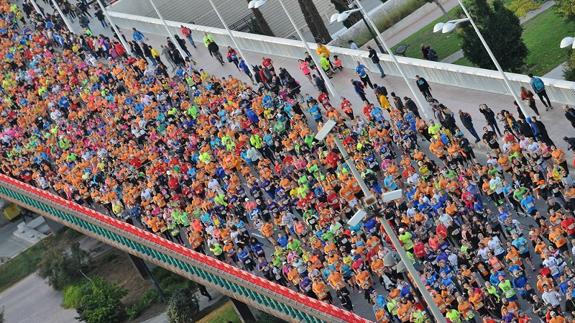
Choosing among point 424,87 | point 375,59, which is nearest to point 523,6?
point 375,59

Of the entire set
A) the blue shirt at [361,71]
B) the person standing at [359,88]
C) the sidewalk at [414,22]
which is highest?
the blue shirt at [361,71]

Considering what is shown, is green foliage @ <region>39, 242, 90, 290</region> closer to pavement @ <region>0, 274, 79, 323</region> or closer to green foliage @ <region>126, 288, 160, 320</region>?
pavement @ <region>0, 274, 79, 323</region>

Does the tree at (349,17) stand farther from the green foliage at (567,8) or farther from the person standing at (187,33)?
the green foliage at (567,8)

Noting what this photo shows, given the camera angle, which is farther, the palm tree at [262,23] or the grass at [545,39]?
the palm tree at [262,23]

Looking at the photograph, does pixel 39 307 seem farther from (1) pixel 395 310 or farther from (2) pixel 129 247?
(1) pixel 395 310

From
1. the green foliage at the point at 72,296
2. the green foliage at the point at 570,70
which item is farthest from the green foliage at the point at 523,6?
the green foliage at the point at 72,296

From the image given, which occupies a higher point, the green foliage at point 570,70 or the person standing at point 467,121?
the person standing at point 467,121

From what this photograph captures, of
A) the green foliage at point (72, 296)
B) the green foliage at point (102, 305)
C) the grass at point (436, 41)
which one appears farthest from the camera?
the green foliage at point (72, 296)

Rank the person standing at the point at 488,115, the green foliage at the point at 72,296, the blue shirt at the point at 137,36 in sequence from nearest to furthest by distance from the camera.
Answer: the person standing at the point at 488,115, the green foliage at the point at 72,296, the blue shirt at the point at 137,36

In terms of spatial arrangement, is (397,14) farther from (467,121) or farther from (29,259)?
(467,121)
